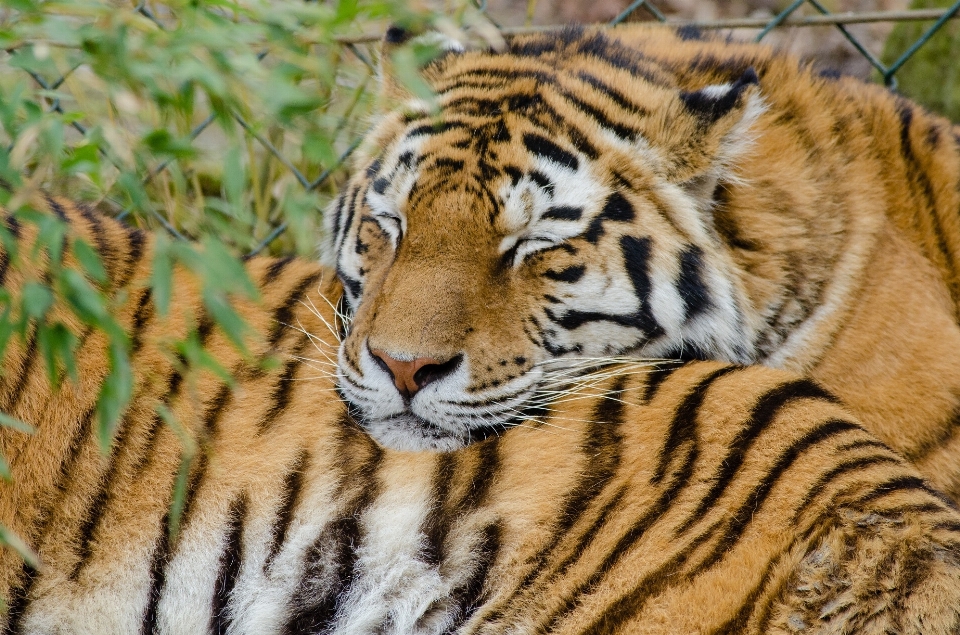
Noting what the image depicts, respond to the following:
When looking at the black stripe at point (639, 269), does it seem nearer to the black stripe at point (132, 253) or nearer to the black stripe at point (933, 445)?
the black stripe at point (933, 445)

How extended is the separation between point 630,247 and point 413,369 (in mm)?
540

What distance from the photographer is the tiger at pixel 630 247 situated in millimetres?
1935

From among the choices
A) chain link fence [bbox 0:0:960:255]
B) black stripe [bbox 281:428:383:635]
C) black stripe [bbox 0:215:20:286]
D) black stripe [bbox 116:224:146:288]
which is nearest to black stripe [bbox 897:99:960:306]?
chain link fence [bbox 0:0:960:255]

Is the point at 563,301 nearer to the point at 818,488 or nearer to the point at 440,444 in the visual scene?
the point at 440,444

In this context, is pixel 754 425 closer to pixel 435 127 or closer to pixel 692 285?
pixel 692 285

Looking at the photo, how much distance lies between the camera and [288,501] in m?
1.81

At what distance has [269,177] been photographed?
143 inches

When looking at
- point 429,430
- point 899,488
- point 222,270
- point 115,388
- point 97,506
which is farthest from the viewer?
point 429,430

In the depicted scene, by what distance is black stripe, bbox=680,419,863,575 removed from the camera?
158 centimetres

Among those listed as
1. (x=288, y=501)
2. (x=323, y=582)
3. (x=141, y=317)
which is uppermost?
(x=141, y=317)

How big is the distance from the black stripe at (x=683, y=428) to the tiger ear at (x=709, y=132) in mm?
515

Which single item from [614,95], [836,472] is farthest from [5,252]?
[836,472]

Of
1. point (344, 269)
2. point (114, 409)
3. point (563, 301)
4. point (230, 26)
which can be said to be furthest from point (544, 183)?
point (114, 409)

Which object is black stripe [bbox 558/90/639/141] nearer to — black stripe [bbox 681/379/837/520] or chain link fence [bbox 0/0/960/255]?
chain link fence [bbox 0/0/960/255]
